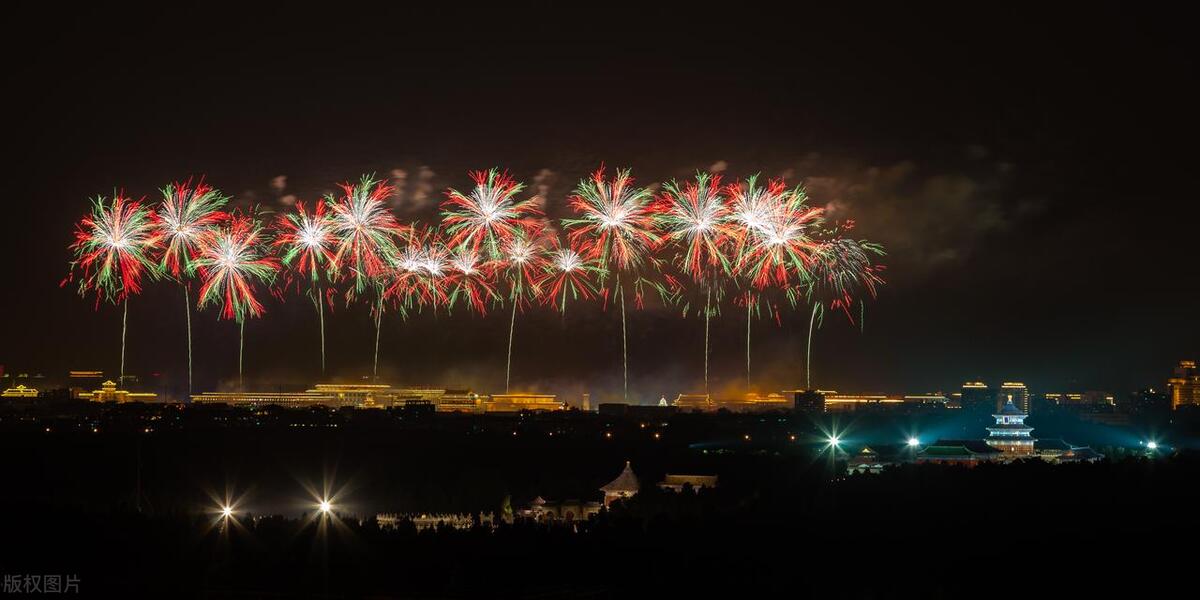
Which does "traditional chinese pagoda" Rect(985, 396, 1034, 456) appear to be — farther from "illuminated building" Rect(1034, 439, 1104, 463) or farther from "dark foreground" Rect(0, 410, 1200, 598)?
"dark foreground" Rect(0, 410, 1200, 598)

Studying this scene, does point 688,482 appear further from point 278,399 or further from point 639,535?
point 278,399

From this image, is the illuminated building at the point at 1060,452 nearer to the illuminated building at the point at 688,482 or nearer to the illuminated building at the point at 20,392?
the illuminated building at the point at 688,482

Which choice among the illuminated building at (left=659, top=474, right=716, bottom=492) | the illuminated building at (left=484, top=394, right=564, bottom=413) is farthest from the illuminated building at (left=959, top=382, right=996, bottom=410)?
the illuminated building at (left=659, top=474, right=716, bottom=492)

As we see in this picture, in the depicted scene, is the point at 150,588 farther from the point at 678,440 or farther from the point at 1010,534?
the point at 678,440

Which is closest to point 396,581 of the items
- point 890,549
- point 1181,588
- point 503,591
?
point 503,591

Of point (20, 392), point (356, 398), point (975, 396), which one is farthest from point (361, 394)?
point (975, 396)

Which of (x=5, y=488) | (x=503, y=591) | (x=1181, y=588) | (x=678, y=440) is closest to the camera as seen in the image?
(x=503, y=591)

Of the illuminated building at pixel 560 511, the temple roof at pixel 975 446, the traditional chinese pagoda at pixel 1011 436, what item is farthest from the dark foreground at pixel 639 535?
the traditional chinese pagoda at pixel 1011 436
